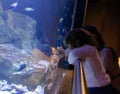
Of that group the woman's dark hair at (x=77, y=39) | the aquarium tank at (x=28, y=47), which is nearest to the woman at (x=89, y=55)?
the woman's dark hair at (x=77, y=39)

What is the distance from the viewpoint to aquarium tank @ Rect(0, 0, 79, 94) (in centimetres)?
216

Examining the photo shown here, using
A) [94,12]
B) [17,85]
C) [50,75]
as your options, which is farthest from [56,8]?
[94,12]

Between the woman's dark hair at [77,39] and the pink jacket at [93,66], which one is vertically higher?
the woman's dark hair at [77,39]

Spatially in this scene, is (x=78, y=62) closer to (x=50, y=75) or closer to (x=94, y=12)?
(x=50, y=75)

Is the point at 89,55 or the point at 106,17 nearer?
the point at 89,55

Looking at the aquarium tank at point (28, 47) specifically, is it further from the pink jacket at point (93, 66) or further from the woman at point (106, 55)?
the woman at point (106, 55)

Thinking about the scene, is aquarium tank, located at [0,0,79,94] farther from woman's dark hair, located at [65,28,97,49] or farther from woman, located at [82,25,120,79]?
woman, located at [82,25,120,79]

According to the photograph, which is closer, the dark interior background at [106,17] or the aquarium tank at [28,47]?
the aquarium tank at [28,47]

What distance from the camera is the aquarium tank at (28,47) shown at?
2162mm

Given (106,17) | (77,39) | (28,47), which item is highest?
(77,39)

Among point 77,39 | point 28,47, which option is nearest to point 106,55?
point 77,39

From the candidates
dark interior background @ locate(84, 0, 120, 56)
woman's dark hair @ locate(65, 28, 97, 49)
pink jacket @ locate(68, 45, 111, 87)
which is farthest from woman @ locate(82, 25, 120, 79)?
dark interior background @ locate(84, 0, 120, 56)

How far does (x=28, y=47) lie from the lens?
228 cm

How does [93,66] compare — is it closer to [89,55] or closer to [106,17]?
[89,55]
